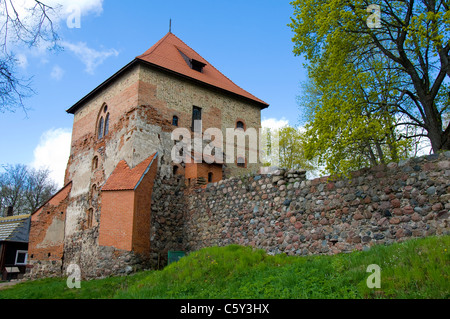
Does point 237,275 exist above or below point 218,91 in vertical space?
below

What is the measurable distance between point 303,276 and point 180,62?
46.8 feet

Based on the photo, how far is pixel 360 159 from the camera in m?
9.80

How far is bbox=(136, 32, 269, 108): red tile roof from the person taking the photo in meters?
17.0

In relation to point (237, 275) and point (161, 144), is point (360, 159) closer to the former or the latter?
point (237, 275)

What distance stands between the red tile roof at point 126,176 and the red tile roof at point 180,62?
4784 mm

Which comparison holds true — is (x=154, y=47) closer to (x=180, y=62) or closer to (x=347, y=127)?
(x=180, y=62)

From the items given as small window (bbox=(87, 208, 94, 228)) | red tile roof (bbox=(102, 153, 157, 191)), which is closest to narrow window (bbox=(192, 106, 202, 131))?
red tile roof (bbox=(102, 153, 157, 191))

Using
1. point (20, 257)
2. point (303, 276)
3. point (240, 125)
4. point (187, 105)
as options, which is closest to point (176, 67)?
point (187, 105)

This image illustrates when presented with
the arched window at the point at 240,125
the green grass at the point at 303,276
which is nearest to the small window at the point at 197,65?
the arched window at the point at 240,125

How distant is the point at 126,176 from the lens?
566 inches

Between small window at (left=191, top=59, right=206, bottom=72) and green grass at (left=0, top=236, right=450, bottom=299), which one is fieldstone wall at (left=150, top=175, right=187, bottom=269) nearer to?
green grass at (left=0, top=236, right=450, bottom=299)

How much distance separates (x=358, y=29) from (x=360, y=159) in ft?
12.4

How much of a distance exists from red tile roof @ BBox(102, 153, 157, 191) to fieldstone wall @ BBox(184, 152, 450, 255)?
296 centimetres

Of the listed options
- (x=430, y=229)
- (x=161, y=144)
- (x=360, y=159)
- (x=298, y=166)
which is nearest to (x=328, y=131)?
(x=360, y=159)
